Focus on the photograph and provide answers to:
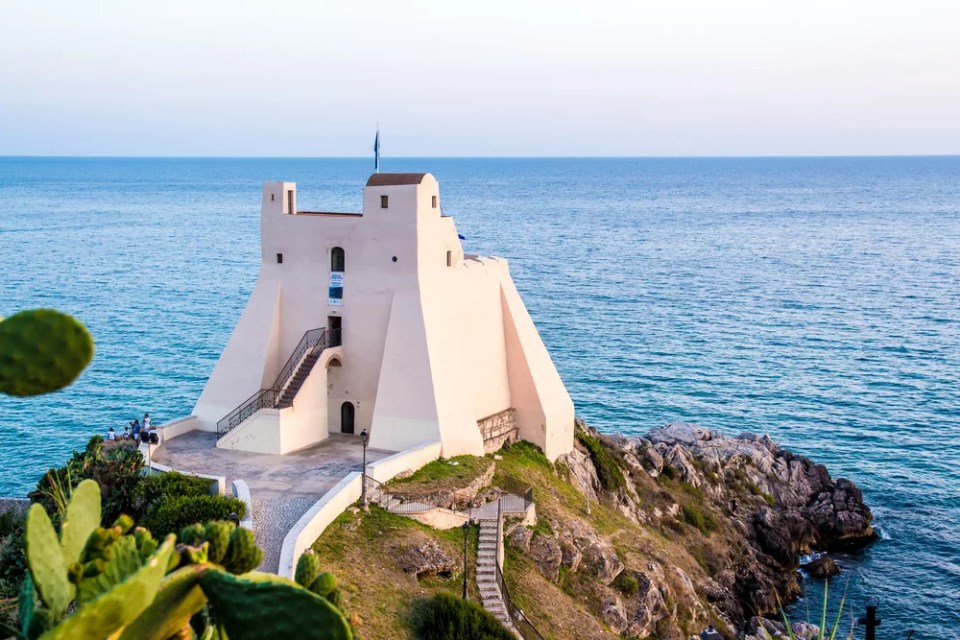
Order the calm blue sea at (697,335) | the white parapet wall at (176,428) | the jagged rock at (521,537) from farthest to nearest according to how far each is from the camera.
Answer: the calm blue sea at (697,335) < the white parapet wall at (176,428) < the jagged rock at (521,537)

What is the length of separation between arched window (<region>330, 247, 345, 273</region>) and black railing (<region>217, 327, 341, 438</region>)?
2.14 m

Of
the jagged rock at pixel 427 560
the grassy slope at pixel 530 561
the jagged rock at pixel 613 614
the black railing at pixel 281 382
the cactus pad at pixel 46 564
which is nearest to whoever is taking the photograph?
the cactus pad at pixel 46 564

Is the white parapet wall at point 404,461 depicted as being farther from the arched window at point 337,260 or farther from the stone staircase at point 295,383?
the arched window at point 337,260

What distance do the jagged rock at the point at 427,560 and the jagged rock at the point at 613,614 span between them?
5084mm

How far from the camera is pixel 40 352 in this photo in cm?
809

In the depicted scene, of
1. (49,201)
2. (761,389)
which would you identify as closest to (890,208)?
(761,389)

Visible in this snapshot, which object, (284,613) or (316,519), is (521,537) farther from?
(284,613)

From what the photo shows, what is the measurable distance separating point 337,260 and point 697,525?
56.5 ft

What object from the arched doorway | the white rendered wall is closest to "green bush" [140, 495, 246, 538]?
the white rendered wall

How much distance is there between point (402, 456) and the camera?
3428 centimetres

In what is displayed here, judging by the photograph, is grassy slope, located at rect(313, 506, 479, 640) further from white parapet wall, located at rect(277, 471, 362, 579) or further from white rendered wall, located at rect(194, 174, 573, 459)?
white rendered wall, located at rect(194, 174, 573, 459)

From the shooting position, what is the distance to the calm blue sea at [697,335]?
51.1 m

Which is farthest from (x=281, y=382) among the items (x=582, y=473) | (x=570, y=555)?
(x=582, y=473)

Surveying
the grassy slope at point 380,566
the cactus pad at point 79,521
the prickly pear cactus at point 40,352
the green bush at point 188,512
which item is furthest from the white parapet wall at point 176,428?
the prickly pear cactus at point 40,352
